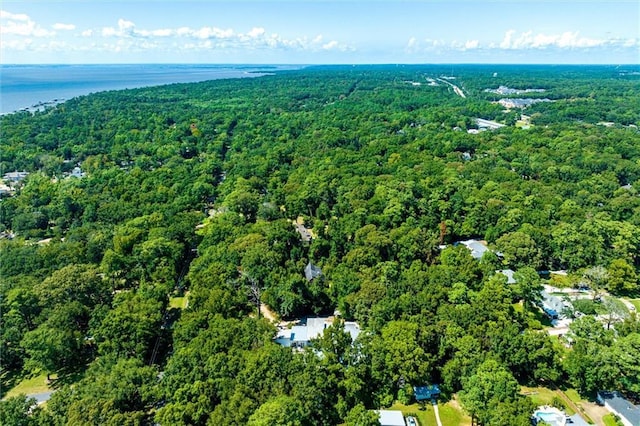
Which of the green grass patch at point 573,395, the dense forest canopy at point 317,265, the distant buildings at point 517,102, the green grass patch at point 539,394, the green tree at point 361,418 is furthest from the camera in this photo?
the distant buildings at point 517,102

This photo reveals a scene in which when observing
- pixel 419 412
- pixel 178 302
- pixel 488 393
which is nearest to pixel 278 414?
pixel 419 412

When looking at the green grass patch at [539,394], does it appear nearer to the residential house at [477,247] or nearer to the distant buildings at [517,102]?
the residential house at [477,247]

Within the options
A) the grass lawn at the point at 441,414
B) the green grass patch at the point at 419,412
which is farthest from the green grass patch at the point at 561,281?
the green grass patch at the point at 419,412

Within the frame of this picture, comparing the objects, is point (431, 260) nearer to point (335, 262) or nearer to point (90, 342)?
point (335, 262)

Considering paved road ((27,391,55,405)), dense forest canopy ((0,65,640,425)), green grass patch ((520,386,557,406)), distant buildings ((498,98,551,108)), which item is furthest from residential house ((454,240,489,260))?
distant buildings ((498,98,551,108))

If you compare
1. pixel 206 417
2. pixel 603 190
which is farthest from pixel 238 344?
pixel 603 190

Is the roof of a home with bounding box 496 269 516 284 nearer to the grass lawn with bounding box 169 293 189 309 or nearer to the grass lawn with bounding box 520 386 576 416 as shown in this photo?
the grass lawn with bounding box 520 386 576 416
